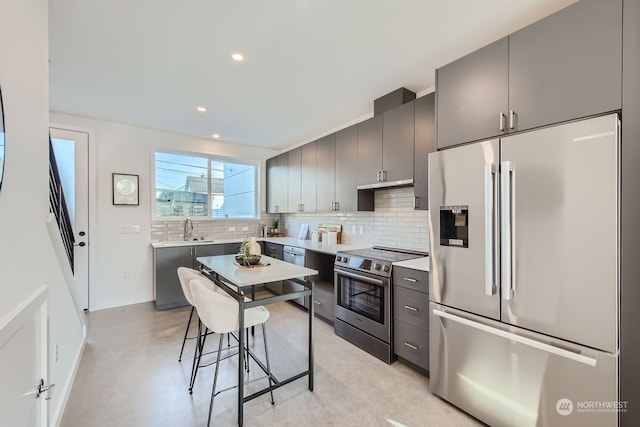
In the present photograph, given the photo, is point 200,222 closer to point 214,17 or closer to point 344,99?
point 344,99

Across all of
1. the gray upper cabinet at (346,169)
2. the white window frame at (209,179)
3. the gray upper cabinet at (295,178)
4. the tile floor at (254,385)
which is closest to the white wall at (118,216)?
the white window frame at (209,179)

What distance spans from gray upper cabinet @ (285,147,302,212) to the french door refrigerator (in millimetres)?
2810

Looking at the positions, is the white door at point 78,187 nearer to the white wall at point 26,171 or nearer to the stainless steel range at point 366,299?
the white wall at point 26,171

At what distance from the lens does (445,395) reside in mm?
1970

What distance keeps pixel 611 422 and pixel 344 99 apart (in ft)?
10.7

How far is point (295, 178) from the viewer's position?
464cm

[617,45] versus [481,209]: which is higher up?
[617,45]

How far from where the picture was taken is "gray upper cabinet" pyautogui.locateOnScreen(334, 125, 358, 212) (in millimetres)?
3459

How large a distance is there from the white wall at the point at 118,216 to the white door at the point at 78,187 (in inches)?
3.0

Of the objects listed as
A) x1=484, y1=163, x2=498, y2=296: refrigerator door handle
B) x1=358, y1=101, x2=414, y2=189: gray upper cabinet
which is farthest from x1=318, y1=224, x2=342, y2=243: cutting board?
x1=484, y1=163, x2=498, y2=296: refrigerator door handle

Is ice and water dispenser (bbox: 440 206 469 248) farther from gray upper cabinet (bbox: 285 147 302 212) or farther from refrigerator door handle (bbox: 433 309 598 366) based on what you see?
gray upper cabinet (bbox: 285 147 302 212)

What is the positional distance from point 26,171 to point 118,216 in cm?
314

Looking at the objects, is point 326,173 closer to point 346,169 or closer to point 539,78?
point 346,169

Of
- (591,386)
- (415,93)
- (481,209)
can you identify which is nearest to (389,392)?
(591,386)
